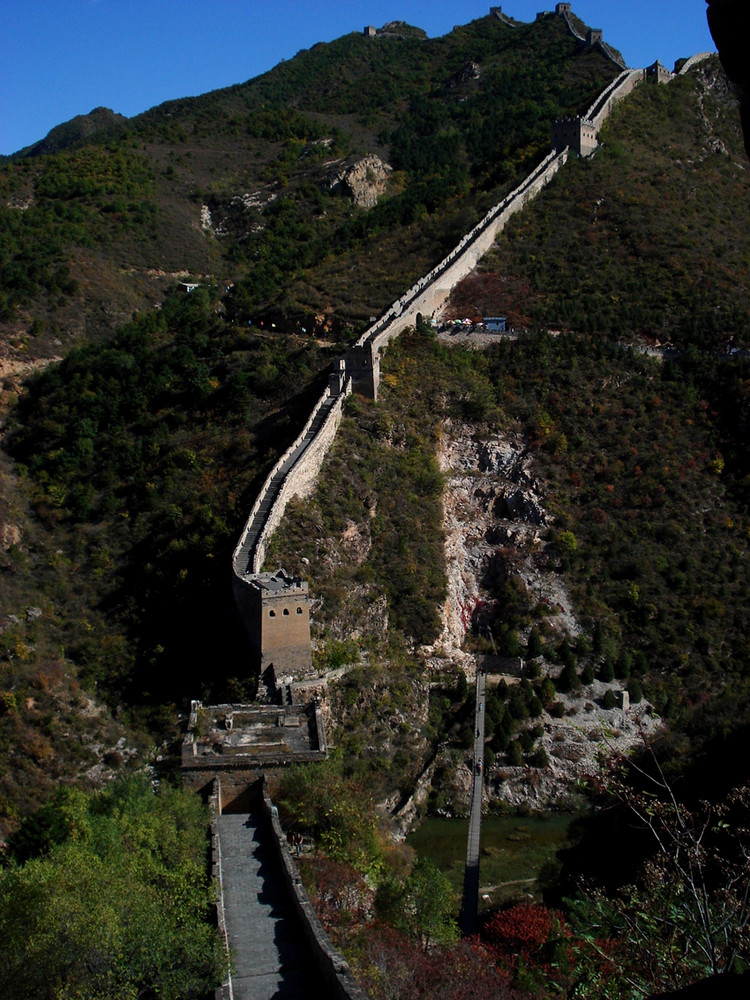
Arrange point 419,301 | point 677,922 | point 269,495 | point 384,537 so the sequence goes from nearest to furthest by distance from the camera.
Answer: point 677,922
point 269,495
point 384,537
point 419,301

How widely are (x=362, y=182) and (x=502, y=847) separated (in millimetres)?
52957

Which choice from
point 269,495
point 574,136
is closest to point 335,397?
point 269,495

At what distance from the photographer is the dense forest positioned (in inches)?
599

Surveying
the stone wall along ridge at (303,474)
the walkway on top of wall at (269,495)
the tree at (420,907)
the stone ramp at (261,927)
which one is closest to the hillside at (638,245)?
the stone wall along ridge at (303,474)

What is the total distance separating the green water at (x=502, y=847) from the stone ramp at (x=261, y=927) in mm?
9082

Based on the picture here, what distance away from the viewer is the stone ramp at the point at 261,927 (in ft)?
44.7

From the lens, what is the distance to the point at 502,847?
94.6 feet

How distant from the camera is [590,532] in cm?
3938

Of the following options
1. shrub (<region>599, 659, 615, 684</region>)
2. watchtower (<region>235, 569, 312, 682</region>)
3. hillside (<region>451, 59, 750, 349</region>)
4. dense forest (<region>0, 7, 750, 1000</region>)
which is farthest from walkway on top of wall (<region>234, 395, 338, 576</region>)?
hillside (<region>451, 59, 750, 349</region>)

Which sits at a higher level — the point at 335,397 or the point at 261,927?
the point at 335,397

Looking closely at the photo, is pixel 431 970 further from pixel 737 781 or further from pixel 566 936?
pixel 737 781

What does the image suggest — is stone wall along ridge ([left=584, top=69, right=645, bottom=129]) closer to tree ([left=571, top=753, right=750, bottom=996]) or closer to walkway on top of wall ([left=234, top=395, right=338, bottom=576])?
walkway on top of wall ([left=234, top=395, right=338, bottom=576])

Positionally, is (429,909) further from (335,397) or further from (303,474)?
(335,397)

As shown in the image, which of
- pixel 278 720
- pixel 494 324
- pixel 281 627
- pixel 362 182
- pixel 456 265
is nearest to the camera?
pixel 278 720
